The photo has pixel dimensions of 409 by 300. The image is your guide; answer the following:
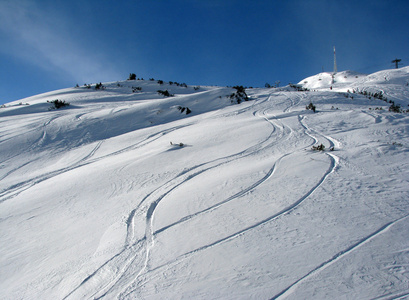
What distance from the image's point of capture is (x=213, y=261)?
216cm

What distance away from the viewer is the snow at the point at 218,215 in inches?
76.7

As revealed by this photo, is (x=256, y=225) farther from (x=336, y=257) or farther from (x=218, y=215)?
(x=336, y=257)

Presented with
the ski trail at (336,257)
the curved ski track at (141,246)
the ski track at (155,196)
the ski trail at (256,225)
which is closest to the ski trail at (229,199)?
the curved ski track at (141,246)

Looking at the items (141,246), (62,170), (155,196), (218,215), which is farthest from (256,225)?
(62,170)

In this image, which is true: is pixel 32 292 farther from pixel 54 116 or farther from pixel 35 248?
pixel 54 116

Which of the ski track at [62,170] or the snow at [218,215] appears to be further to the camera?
the ski track at [62,170]

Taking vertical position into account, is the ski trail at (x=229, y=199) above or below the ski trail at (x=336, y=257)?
above

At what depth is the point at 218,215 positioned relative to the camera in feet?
9.39

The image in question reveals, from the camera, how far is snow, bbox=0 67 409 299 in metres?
1.95

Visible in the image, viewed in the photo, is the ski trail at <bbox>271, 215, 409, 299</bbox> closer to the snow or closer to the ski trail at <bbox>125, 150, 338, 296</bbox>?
the snow

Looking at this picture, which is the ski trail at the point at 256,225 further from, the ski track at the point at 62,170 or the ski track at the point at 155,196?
the ski track at the point at 62,170

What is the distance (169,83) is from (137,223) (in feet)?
57.4

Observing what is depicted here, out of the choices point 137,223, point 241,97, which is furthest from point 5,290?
point 241,97

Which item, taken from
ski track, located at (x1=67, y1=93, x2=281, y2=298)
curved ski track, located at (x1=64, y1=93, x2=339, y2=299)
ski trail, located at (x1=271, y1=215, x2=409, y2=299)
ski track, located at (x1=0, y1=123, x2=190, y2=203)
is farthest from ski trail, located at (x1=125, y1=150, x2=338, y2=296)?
ski track, located at (x1=0, y1=123, x2=190, y2=203)
